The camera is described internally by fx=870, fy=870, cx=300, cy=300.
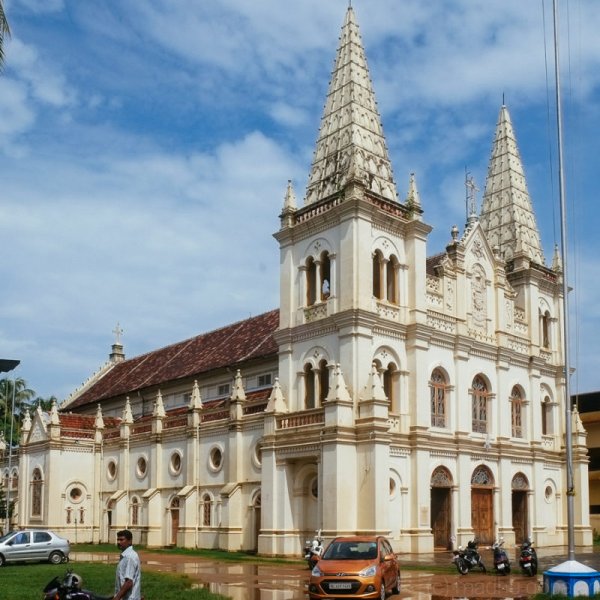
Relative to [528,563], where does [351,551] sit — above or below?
above

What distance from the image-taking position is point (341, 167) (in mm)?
38812

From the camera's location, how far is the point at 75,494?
51.4 m

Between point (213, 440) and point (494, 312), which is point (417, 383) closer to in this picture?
point (494, 312)

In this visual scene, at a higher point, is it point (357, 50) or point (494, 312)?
point (357, 50)

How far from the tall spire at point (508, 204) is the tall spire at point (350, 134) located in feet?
35.2

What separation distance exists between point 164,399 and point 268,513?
18747mm

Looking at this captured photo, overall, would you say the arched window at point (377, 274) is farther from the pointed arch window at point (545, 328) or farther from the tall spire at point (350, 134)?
the pointed arch window at point (545, 328)

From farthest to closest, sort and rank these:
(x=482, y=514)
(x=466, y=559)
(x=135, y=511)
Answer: (x=135, y=511), (x=482, y=514), (x=466, y=559)

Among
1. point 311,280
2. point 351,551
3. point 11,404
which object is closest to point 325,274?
point 311,280

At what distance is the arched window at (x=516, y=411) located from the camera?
43.3 m

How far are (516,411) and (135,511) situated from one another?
21.4 m

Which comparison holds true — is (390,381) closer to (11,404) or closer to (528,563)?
(528,563)

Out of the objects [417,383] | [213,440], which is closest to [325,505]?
[417,383]

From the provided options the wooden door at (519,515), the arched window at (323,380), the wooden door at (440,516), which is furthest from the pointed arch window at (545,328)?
the arched window at (323,380)
